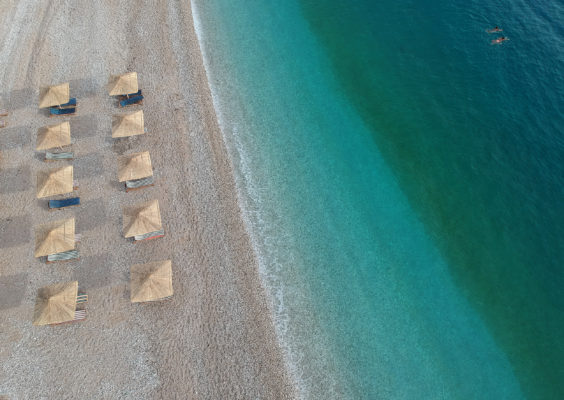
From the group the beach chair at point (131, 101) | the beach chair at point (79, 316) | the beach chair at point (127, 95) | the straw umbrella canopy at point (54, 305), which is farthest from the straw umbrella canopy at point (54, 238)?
the beach chair at point (127, 95)

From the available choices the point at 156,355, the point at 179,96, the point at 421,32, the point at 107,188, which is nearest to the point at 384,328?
the point at 156,355

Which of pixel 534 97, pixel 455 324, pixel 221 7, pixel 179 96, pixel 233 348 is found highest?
pixel 221 7

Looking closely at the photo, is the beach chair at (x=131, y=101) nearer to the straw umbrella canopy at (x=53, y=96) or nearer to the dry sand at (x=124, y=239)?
the dry sand at (x=124, y=239)

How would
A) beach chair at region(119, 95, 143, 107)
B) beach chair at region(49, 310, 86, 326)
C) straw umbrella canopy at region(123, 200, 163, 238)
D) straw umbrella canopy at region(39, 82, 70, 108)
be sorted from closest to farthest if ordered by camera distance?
beach chair at region(49, 310, 86, 326)
straw umbrella canopy at region(123, 200, 163, 238)
straw umbrella canopy at region(39, 82, 70, 108)
beach chair at region(119, 95, 143, 107)

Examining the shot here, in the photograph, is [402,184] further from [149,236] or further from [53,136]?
[53,136]

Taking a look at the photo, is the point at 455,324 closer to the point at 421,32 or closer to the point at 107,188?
the point at 107,188

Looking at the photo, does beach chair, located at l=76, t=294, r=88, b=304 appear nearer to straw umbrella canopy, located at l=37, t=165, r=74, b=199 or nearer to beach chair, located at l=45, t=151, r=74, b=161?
straw umbrella canopy, located at l=37, t=165, r=74, b=199

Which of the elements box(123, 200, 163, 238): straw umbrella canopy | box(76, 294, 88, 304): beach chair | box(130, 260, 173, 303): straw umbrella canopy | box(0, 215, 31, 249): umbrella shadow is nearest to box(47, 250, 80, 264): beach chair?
box(0, 215, 31, 249): umbrella shadow

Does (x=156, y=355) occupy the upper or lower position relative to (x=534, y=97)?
lower

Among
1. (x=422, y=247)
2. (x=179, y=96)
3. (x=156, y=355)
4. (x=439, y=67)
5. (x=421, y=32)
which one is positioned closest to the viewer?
(x=156, y=355)
